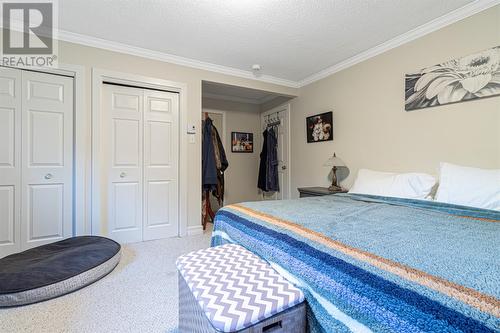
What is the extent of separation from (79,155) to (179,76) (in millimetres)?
1491

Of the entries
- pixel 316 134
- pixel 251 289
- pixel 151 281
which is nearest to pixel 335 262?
pixel 251 289

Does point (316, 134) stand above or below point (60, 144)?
above

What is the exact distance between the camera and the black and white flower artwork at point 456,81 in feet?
6.06

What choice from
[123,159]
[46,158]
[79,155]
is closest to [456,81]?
[123,159]

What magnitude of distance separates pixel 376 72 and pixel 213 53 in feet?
6.40

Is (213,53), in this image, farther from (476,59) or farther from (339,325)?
(339,325)

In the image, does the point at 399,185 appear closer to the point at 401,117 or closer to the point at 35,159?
the point at 401,117

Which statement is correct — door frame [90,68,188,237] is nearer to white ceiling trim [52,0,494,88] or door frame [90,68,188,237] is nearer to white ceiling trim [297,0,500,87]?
white ceiling trim [52,0,494,88]

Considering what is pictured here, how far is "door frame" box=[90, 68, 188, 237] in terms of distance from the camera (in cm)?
257

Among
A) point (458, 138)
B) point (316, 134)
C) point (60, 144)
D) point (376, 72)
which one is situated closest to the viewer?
point (458, 138)

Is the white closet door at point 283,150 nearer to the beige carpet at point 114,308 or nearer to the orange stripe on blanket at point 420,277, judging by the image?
the beige carpet at point 114,308

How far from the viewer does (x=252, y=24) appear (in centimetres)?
225

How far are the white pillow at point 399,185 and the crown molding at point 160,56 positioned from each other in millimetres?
2130

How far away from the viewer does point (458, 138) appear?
2.04 meters
